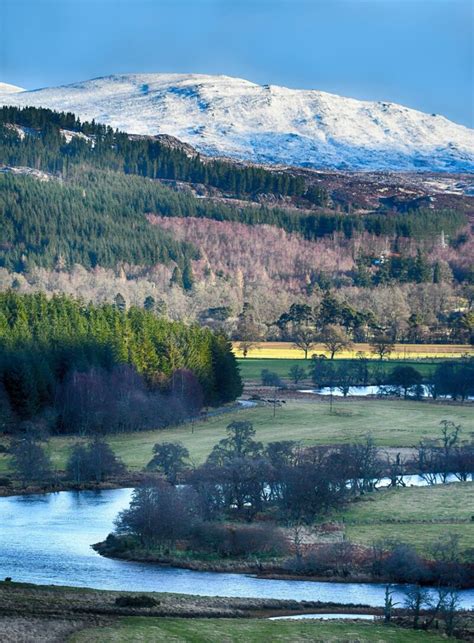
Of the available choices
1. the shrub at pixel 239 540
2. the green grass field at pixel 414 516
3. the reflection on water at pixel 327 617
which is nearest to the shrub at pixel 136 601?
the reflection on water at pixel 327 617

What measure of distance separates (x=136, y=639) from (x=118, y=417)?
5685 centimetres

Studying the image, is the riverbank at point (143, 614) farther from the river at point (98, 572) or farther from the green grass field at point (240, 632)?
the river at point (98, 572)

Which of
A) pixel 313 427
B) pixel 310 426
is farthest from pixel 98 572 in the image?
pixel 310 426

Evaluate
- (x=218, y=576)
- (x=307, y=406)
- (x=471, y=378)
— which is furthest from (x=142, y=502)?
(x=471, y=378)

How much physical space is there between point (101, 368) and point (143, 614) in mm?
63054

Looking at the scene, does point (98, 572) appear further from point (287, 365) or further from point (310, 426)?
point (287, 365)

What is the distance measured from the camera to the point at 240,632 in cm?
5184

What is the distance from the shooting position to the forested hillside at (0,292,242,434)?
106750mm

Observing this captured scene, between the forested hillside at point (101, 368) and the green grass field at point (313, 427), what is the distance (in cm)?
349

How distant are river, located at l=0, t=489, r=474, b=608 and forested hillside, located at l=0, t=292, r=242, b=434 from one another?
32.2m

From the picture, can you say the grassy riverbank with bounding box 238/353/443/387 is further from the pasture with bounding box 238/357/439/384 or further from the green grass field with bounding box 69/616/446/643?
the green grass field with bounding box 69/616/446/643

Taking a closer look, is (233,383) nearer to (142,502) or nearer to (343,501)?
(343,501)

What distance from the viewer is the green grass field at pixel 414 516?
226 feet

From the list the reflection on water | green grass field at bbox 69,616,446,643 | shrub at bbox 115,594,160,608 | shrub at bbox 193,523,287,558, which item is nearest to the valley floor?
shrub at bbox 193,523,287,558
